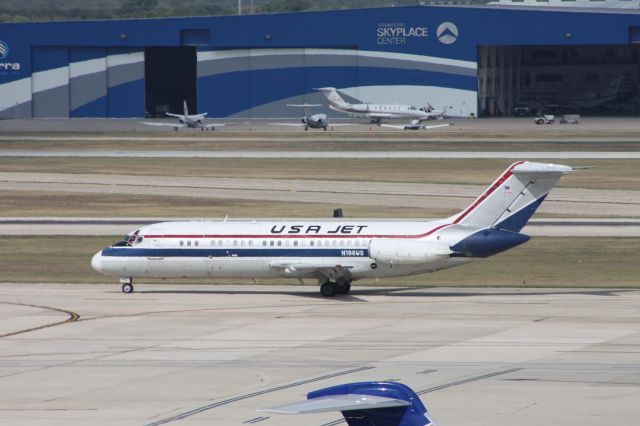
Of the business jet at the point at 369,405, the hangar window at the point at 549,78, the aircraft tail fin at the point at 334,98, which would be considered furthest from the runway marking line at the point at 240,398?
the hangar window at the point at 549,78

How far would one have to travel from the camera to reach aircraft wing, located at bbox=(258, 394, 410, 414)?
13789mm

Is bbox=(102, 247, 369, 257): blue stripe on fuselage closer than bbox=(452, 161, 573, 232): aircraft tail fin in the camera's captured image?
No

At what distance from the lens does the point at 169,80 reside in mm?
172375

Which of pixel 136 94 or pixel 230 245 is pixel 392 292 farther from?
pixel 136 94

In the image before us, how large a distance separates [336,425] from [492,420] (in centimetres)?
353

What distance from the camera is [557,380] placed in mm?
30719

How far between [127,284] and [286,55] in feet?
374

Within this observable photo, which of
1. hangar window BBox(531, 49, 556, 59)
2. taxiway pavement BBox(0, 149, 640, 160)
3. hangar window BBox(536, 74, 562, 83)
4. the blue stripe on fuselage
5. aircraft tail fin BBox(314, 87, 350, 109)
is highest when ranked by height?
hangar window BBox(531, 49, 556, 59)

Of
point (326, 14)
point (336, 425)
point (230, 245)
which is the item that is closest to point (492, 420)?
point (336, 425)

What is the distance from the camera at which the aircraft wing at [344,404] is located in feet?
45.2

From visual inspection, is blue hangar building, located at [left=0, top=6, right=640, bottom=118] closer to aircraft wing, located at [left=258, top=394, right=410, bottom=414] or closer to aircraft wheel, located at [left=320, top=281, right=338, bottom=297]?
aircraft wheel, located at [left=320, top=281, right=338, bottom=297]

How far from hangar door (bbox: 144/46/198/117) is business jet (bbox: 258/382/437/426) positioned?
505 ft

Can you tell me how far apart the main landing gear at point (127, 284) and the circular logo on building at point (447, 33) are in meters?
114

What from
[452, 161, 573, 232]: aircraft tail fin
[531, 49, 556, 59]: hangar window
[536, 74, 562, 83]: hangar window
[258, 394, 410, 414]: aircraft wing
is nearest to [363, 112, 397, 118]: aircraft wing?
[536, 74, 562, 83]: hangar window
